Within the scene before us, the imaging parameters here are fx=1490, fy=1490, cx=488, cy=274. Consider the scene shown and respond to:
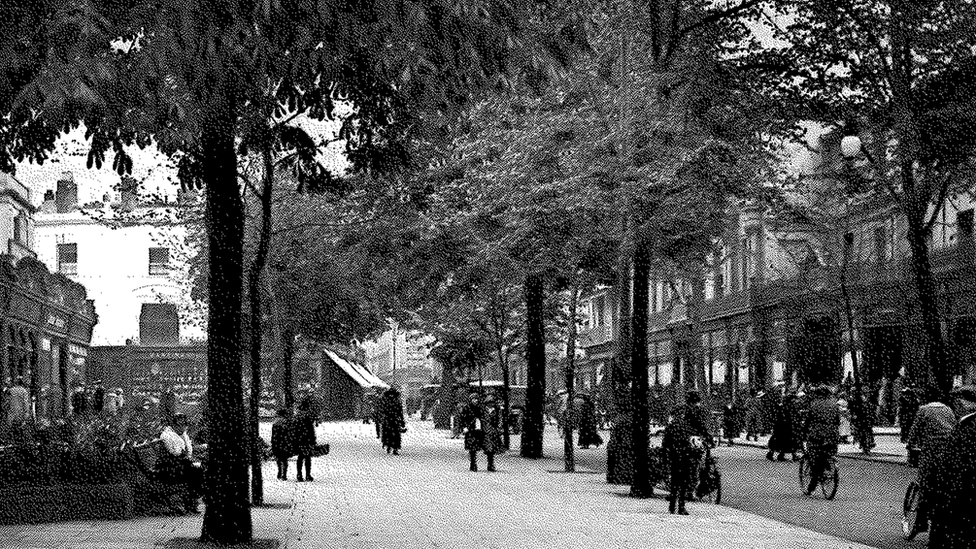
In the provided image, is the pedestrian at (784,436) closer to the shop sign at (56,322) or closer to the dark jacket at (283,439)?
the dark jacket at (283,439)

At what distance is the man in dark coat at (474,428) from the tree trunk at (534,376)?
13.4 ft

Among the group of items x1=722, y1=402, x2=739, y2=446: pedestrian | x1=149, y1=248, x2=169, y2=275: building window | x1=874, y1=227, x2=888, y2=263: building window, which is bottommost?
x1=722, y1=402, x2=739, y2=446: pedestrian

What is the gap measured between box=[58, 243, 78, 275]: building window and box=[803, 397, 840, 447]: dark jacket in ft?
185

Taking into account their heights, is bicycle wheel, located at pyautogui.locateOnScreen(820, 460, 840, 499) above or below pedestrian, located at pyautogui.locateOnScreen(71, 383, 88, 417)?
below

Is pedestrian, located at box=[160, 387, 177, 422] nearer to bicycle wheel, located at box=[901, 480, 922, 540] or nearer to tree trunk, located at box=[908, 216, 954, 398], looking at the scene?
bicycle wheel, located at box=[901, 480, 922, 540]

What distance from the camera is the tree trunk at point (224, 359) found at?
14.0 meters

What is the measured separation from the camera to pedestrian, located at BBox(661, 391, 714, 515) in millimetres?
18234

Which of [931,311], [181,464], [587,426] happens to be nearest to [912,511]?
[181,464]

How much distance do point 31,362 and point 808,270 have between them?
2592 centimetres

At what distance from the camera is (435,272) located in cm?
3425

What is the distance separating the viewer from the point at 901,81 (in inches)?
1219

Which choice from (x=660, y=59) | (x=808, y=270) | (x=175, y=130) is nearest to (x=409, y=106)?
(x=175, y=130)

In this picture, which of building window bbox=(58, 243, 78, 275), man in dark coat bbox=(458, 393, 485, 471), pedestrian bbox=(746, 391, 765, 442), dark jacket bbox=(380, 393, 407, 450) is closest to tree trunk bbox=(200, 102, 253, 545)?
man in dark coat bbox=(458, 393, 485, 471)

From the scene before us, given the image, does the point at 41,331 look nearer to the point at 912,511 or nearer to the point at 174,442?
the point at 174,442
